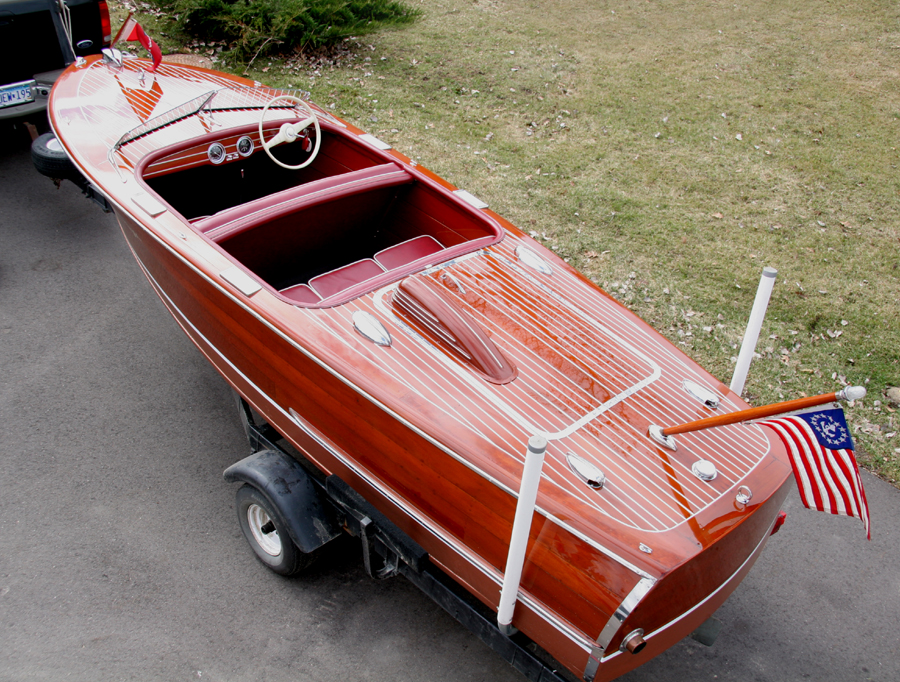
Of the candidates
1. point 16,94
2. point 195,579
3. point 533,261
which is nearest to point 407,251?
point 533,261

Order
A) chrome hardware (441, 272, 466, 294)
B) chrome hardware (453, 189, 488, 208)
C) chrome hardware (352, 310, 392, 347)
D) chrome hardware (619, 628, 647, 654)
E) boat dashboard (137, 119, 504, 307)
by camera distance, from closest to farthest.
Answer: chrome hardware (619, 628, 647, 654) → chrome hardware (352, 310, 392, 347) → chrome hardware (441, 272, 466, 294) → boat dashboard (137, 119, 504, 307) → chrome hardware (453, 189, 488, 208)

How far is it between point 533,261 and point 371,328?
41.7 inches

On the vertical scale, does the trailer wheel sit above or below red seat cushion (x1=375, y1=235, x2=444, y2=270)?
below

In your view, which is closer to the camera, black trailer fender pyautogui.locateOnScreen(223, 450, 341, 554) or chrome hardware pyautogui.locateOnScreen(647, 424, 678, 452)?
chrome hardware pyautogui.locateOnScreen(647, 424, 678, 452)

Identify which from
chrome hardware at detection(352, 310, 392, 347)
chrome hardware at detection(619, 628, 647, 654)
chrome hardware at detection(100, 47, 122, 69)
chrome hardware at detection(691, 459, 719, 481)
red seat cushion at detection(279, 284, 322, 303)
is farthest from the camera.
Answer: chrome hardware at detection(100, 47, 122, 69)

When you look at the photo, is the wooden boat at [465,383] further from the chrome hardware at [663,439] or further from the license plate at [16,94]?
the license plate at [16,94]

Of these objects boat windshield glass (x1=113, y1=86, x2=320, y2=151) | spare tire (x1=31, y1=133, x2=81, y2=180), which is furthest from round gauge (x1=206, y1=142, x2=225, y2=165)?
spare tire (x1=31, y1=133, x2=81, y2=180)

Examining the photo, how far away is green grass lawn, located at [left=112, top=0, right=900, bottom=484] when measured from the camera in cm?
530

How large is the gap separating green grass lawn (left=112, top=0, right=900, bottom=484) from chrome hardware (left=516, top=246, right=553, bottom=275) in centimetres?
200

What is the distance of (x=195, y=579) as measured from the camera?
3.34 metres

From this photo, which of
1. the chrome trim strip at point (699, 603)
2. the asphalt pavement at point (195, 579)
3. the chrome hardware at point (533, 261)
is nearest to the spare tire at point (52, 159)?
the asphalt pavement at point (195, 579)

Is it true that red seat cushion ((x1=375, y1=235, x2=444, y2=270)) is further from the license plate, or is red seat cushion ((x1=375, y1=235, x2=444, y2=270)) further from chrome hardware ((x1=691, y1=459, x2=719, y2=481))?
the license plate

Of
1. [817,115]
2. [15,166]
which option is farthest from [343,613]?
[817,115]

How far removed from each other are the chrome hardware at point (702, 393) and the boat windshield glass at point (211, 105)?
307 cm
